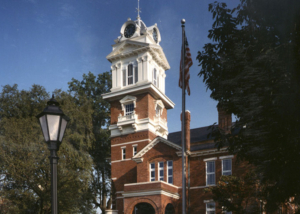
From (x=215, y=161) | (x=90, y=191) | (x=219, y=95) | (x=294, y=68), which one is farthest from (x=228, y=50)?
(x=90, y=191)

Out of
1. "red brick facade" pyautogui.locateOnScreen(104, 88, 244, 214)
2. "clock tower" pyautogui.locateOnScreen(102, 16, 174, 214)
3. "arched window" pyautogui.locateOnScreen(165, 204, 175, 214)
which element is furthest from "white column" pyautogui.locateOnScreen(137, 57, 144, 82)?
"arched window" pyautogui.locateOnScreen(165, 204, 175, 214)

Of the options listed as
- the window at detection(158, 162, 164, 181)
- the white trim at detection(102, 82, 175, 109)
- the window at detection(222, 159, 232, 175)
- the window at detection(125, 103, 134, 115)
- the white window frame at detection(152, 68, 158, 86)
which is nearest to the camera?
the window at detection(222, 159, 232, 175)

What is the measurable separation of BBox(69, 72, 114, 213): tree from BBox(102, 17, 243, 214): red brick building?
4.07 meters

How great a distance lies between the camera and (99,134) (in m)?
47.3

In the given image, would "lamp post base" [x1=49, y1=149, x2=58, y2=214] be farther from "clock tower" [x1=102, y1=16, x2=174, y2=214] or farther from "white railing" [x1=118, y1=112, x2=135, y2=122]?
"white railing" [x1=118, y1=112, x2=135, y2=122]

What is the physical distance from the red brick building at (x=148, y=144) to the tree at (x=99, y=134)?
160 inches

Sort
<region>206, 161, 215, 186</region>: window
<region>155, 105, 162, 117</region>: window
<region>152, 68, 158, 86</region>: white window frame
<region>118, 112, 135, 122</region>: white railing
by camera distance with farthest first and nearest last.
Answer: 1. <region>152, 68, 158, 86</region>: white window frame
2. <region>155, 105, 162, 117</region>: window
3. <region>118, 112, 135, 122</region>: white railing
4. <region>206, 161, 215, 186</region>: window

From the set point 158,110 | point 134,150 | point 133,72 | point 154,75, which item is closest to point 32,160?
point 134,150

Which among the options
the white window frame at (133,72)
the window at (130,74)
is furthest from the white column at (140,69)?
the window at (130,74)

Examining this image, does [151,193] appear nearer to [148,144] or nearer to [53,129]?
[148,144]

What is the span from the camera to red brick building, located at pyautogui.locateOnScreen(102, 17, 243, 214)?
3450 centimetres

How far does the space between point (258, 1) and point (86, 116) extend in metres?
28.5

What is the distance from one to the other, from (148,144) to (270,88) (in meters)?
24.5

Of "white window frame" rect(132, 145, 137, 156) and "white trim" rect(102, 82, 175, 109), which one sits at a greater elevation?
"white trim" rect(102, 82, 175, 109)
